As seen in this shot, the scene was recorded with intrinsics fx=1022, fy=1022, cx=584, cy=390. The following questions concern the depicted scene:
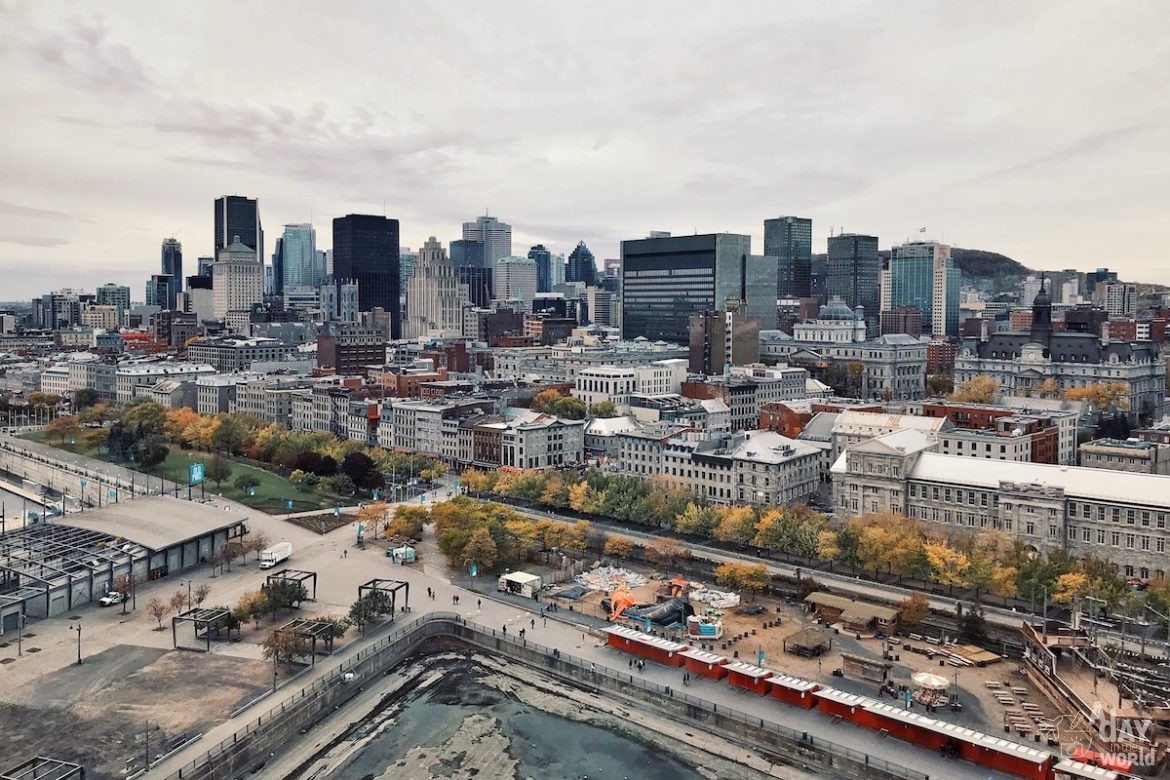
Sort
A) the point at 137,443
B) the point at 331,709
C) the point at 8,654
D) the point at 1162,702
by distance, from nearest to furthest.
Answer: the point at 1162,702
the point at 331,709
the point at 8,654
the point at 137,443

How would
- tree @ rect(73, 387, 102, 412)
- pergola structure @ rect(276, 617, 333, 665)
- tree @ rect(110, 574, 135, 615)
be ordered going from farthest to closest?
tree @ rect(73, 387, 102, 412)
tree @ rect(110, 574, 135, 615)
pergola structure @ rect(276, 617, 333, 665)

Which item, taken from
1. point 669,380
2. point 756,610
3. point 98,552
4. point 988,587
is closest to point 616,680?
point 756,610

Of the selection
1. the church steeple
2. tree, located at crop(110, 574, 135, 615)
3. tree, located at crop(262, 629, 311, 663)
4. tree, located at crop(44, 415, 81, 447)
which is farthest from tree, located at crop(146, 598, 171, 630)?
the church steeple

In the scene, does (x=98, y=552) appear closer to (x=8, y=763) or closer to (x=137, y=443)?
(x=8, y=763)

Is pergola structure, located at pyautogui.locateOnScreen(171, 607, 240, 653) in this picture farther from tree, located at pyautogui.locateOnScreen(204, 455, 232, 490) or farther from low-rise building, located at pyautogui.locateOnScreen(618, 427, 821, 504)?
low-rise building, located at pyautogui.locateOnScreen(618, 427, 821, 504)

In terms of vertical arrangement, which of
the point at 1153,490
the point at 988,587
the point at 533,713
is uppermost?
the point at 1153,490

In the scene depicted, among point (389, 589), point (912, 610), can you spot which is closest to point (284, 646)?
point (389, 589)

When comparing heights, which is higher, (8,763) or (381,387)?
(381,387)
